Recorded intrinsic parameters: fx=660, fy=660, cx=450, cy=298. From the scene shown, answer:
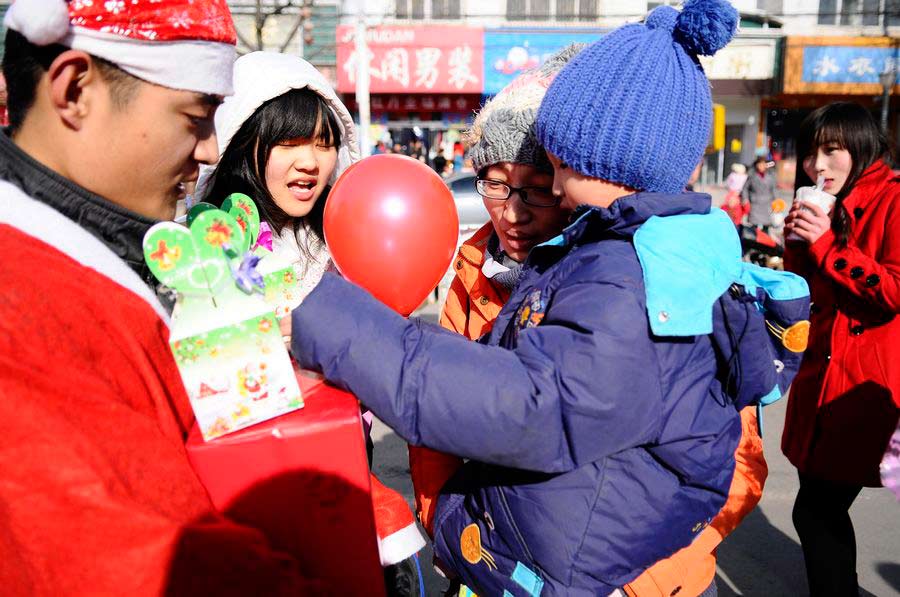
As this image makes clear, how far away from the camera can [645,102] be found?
1.25 metres

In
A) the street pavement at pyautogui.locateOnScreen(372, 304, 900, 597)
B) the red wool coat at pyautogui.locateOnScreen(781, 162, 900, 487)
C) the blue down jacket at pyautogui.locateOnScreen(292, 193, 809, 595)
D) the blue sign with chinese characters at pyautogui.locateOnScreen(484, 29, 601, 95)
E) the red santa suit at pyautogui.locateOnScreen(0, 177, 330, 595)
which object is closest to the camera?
the red santa suit at pyautogui.locateOnScreen(0, 177, 330, 595)

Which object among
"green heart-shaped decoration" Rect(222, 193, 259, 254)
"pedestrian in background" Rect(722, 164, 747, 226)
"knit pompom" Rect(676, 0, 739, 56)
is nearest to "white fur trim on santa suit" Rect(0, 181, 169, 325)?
"green heart-shaped decoration" Rect(222, 193, 259, 254)

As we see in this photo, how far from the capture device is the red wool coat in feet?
7.57

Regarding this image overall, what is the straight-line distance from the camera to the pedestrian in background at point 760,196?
11.3 meters

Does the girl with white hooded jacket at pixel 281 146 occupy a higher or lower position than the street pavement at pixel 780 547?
higher

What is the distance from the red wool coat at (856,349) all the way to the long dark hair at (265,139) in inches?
73.2

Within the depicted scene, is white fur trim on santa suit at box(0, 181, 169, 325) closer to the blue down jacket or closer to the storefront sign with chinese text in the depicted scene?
the blue down jacket

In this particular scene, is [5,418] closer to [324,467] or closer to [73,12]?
[324,467]

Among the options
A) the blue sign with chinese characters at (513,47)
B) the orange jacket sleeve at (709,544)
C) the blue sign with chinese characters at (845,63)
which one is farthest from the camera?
the blue sign with chinese characters at (845,63)

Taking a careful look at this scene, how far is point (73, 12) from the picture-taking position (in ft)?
3.04

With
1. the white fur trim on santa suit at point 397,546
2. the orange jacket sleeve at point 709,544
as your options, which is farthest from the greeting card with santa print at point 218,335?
the orange jacket sleeve at point 709,544

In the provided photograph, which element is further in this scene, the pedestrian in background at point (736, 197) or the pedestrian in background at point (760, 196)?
the pedestrian in background at point (736, 197)

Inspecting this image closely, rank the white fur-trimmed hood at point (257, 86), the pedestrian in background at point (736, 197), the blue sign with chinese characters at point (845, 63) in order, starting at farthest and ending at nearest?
the blue sign with chinese characters at point (845, 63) < the pedestrian in background at point (736, 197) < the white fur-trimmed hood at point (257, 86)

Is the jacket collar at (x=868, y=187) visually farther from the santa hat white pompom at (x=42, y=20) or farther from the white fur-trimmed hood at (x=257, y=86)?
the santa hat white pompom at (x=42, y=20)
